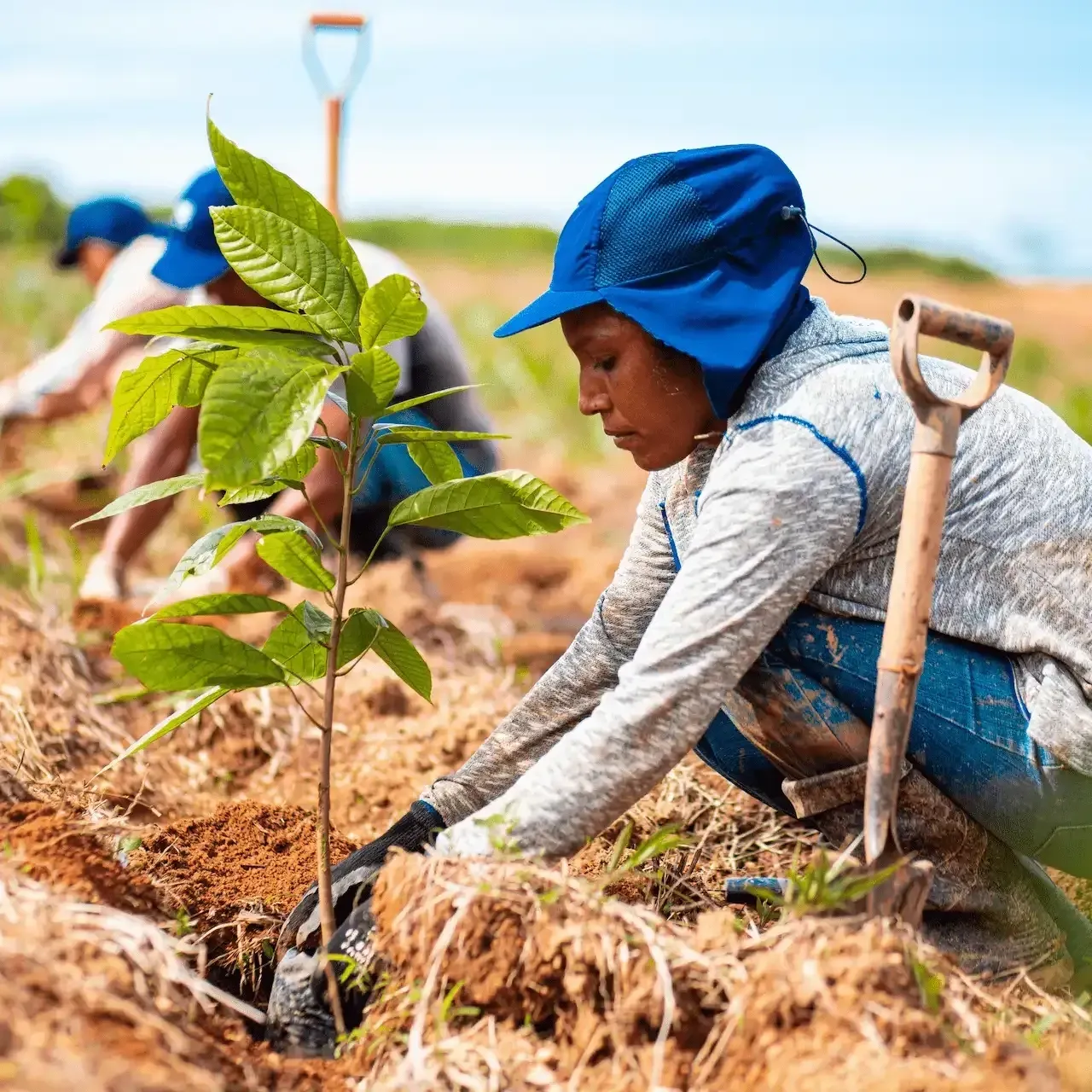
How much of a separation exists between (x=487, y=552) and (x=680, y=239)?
142 inches

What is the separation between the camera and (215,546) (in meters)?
1.59

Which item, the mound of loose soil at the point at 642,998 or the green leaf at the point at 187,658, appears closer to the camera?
the mound of loose soil at the point at 642,998

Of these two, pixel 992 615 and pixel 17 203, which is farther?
pixel 17 203

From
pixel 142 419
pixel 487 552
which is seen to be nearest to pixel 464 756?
pixel 142 419

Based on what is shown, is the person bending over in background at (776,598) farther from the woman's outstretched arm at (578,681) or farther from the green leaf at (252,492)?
the green leaf at (252,492)

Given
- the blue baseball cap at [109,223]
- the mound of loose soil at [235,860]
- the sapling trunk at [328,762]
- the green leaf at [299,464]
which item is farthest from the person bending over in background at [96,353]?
the sapling trunk at [328,762]

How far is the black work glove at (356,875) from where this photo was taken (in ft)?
5.38

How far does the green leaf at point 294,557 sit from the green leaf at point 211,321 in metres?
0.25

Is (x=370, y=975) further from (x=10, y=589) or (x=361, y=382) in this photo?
(x=10, y=589)

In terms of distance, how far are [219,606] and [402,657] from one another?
0.89 feet

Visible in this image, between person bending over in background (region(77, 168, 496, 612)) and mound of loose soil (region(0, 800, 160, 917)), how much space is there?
1202mm

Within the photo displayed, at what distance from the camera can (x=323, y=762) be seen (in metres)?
1.62

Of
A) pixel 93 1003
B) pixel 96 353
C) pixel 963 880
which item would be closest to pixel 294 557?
pixel 93 1003

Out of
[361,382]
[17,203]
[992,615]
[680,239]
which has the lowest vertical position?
[17,203]
